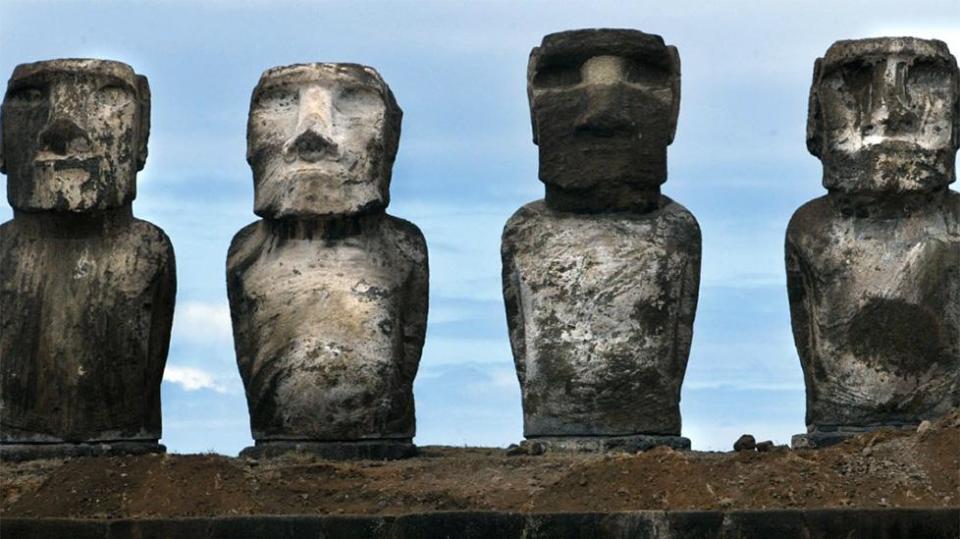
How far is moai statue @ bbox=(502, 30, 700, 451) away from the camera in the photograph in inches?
837

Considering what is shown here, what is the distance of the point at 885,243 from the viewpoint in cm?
2128

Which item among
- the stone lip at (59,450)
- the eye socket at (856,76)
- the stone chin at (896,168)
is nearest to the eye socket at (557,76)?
the eye socket at (856,76)

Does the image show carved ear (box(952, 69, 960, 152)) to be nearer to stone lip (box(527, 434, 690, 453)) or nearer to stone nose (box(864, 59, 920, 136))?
stone nose (box(864, 59, 920, 136))

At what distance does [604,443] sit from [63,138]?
14.1ft

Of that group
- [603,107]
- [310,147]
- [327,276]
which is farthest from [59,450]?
[603,107]

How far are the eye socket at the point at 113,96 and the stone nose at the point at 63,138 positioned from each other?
28cm

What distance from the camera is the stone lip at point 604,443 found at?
21.1 metres

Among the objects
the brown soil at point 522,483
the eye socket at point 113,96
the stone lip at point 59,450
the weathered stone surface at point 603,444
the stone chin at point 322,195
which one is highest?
the eye socket at point 113,96

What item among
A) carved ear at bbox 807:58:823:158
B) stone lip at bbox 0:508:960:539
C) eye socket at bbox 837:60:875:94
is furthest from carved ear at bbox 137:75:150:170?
eye socket at bbox 837:60:875:94

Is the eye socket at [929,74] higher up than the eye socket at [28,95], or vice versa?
the eye socket at [28,95]

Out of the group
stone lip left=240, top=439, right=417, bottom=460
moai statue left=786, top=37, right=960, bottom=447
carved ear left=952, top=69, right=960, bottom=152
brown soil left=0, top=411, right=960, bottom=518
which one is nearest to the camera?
brown soil left=0, top=411, right=960, bottom=518

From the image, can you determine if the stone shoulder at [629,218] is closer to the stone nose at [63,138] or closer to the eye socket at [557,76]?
the eye socket at [557,76]

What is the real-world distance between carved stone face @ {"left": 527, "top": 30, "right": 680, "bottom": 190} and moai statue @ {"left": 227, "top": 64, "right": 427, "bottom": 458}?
1.15m

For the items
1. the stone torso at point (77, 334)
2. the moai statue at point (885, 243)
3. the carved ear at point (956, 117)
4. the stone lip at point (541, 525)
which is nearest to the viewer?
the stone lip at point (541, 525)
